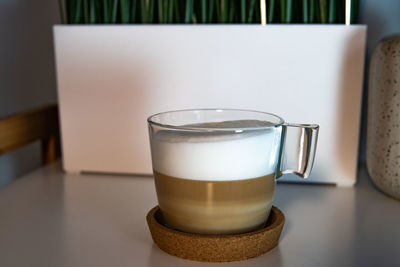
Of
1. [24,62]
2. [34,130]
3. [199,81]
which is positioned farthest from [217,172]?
[24,62]

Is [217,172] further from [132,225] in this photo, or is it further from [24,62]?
[24,62]

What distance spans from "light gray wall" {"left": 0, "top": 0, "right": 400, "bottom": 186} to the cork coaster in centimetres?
55

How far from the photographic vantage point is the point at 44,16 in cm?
82

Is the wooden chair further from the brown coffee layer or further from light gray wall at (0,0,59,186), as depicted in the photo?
the brown coffee layer

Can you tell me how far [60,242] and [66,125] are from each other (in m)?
0.27

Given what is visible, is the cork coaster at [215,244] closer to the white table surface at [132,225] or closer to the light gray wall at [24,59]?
the white table surface at [132,225]

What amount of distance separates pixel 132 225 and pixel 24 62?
52 cm

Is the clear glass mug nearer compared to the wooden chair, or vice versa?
the clear glass mug

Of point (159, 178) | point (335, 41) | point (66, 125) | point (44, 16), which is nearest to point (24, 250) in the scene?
point (159, 178)

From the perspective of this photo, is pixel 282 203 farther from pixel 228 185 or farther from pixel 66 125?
pixel 66 125

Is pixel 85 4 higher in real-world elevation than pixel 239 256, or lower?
higher

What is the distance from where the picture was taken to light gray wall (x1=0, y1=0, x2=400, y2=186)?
0.83m

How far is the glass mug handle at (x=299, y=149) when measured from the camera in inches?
16.1

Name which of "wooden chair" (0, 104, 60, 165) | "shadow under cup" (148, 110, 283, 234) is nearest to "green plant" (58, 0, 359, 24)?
"wooden chair" (0, 104, 60, 165)
